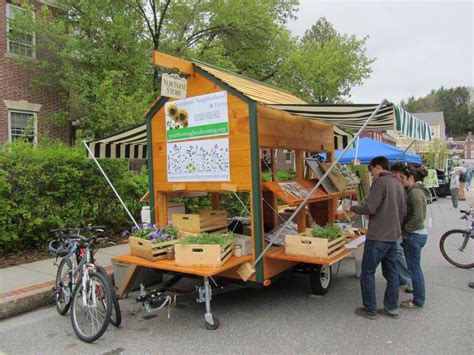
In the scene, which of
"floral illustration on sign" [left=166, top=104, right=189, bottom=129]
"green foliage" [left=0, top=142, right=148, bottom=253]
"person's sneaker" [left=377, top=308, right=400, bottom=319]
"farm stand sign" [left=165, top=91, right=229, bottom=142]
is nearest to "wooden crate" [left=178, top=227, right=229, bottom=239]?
"farm stand sign" [left=165, top=91, right=229, bottom=142]

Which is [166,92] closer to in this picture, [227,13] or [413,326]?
[413,326]

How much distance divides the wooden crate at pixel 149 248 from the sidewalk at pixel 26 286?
1.53m

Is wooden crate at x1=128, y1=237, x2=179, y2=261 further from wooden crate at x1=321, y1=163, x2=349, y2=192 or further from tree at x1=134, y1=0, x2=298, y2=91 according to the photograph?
tree at x1=134, y1=0, x2=298, y2=91

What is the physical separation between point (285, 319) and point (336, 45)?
758 inches

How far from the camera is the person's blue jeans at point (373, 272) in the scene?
14.6 feet

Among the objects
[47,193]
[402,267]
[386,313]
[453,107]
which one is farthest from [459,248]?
[453,107]

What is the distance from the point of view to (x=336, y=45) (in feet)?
68.9

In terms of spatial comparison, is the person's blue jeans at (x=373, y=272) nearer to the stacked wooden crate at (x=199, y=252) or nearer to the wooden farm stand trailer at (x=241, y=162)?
the wooden farm stand trailer at (x=241, y=162)

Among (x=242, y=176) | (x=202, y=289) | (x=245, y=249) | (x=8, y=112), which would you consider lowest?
(x=202, y=289)

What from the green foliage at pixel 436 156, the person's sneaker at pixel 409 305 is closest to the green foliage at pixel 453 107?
the green foliage at pixel 436 156

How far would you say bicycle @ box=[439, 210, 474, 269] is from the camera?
22.5ft

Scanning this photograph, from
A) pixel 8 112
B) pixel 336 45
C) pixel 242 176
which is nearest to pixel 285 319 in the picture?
pixel 242 176

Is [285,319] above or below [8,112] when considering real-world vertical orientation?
below

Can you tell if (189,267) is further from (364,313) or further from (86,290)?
(364,313)
